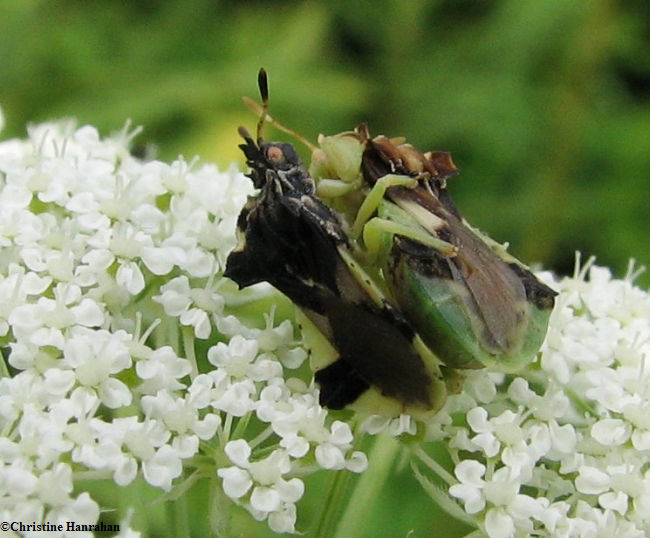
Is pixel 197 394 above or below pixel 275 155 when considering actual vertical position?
below

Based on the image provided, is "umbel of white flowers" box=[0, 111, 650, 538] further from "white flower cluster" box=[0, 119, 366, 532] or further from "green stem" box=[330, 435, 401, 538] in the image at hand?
"green stem" box=[330, 435, 401, 538]

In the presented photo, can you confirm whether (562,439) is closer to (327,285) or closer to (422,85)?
(327,285)

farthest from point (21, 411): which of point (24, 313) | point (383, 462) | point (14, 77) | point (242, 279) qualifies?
point (14, 77)

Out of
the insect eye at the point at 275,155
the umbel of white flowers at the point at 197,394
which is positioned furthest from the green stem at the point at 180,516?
the insect eye at the point at 275,155

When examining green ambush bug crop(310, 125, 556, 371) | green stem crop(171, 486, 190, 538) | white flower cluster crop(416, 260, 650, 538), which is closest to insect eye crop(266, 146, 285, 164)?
green ambush bug crop(310, 125, 556, 371)

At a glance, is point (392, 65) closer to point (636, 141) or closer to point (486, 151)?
point (486, 151)

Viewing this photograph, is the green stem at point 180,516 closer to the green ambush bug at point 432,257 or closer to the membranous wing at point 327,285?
the membranous wing at point 327,285

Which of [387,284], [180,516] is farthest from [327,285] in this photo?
[180,516]
